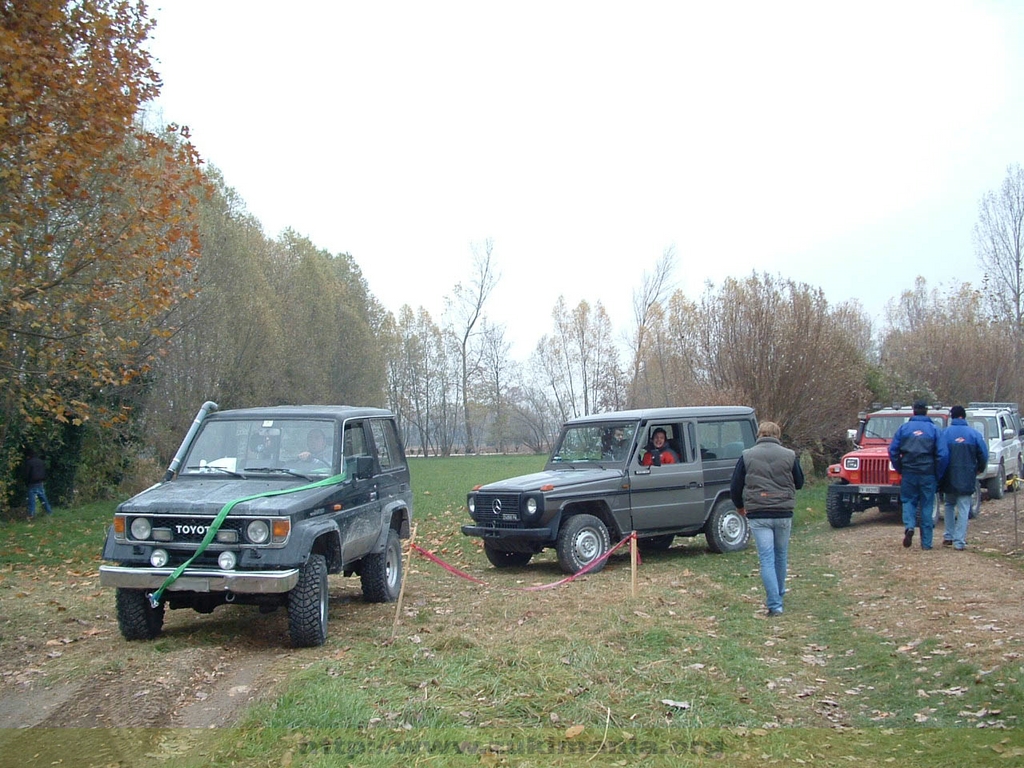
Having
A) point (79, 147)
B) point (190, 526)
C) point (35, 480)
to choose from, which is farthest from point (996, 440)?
point (35, 480)

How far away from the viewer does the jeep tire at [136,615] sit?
319 inches

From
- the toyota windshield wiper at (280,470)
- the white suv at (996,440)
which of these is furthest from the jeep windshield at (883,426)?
the toyota windshield wiper at (280,470)

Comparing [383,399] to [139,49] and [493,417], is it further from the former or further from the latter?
[139,49]

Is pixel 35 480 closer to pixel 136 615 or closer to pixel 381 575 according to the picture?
pixel 381 575

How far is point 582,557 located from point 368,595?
122 inches

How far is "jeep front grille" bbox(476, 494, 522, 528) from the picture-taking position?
12.1 meters

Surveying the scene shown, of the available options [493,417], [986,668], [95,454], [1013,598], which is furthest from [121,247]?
[493,417]

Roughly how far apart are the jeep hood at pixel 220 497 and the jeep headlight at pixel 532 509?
11.9 feet

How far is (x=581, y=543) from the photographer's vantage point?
40.1 ft

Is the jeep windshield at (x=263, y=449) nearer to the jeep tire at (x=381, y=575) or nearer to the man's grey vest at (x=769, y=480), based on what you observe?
the jeep tire at (x=381, y=575)

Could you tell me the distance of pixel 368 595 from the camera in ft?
33.9

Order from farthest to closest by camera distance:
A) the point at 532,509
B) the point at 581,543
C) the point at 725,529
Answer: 1. the point at 725,529
2. the point at 581,543
3. the point at 532,509

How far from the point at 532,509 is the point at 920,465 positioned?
5260mm

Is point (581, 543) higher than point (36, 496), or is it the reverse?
point (36, 496)
